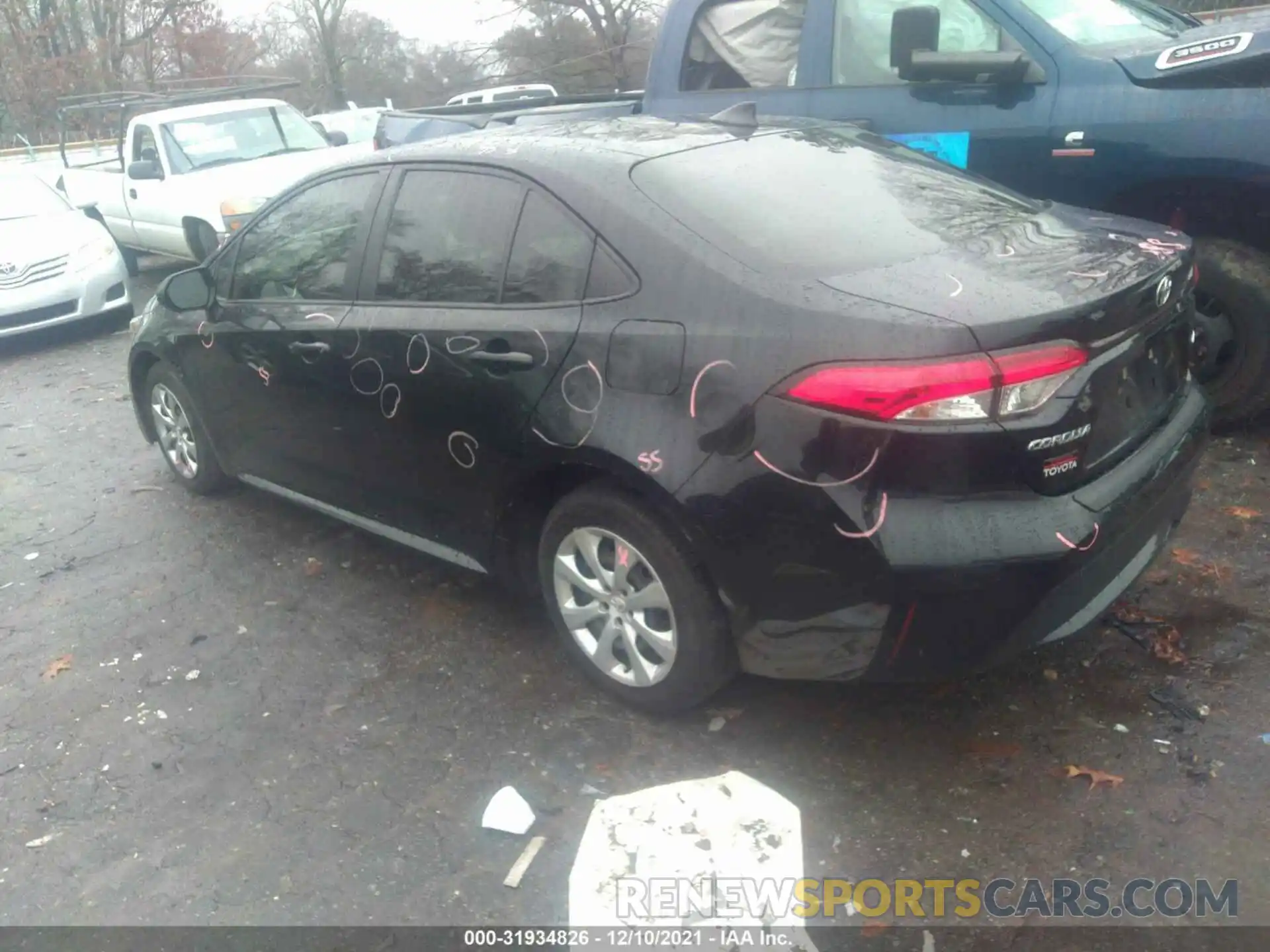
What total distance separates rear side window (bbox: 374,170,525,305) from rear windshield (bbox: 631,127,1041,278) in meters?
0.52

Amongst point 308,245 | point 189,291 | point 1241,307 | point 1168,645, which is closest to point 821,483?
point 1168,645

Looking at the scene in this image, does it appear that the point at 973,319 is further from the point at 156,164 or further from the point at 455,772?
the point at 156,164

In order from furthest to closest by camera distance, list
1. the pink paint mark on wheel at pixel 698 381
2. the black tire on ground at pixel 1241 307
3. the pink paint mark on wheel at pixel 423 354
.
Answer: the black tire on ground at pixel 1241 307 → the pink paint mark on wheel at pixel 423 354 → the pink paint mark on wheel at pixel 698 381

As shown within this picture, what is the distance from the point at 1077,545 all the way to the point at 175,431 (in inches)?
169

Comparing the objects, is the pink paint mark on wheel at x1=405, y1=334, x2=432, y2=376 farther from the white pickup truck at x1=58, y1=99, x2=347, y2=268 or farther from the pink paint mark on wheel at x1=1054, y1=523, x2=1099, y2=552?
the white pickup truck at x1=58, y1=99, x2=347, y2=268

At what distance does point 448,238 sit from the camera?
3455 mm

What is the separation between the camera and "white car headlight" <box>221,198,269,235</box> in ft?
31.2

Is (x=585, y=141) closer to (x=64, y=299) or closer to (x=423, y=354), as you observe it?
(x=423, y=354)

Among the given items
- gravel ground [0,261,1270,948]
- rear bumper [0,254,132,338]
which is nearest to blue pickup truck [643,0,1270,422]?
gravel ground [0,261,1270,948]

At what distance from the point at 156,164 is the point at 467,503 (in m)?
8.92

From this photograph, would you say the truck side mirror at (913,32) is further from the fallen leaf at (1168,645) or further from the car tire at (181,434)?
the car tire at (181,434)

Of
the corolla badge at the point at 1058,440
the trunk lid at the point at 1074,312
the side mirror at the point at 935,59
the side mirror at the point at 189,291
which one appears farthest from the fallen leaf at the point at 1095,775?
the side mirror at the point at 189,291

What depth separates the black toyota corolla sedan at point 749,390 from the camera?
2479 millimetres

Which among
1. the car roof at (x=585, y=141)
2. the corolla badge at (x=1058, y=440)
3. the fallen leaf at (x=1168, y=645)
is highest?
the car roof at (x=585, y=141)
